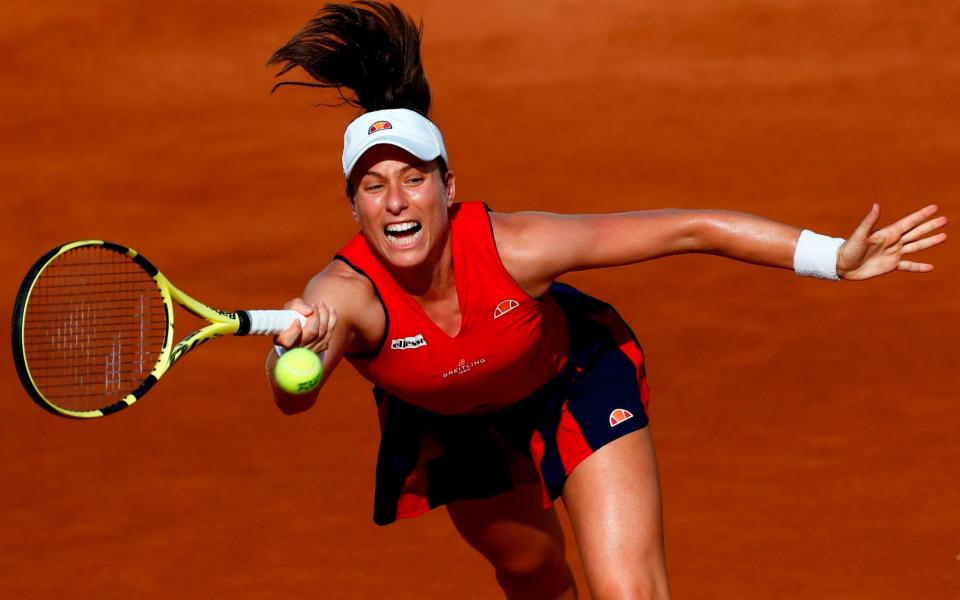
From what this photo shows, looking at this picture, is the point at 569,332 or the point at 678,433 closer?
the point at 569,332

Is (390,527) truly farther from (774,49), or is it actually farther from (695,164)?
(774,49)

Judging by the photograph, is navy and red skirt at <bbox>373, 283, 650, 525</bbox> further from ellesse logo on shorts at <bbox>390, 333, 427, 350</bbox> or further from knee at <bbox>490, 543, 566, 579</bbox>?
ellesse logo on shorts at <bbox>390, 333, 427, 350</bbox>

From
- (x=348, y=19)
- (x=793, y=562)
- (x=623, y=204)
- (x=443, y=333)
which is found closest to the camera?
(x=443, y=333)

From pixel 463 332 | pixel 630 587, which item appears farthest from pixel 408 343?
pixel 630 587

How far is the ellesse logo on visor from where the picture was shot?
4844 millimetres

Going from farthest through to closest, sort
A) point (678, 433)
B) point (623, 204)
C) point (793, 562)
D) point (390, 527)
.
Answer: point (623, 204) → point (678, 433) → point (390, 527) → point (793, 562)

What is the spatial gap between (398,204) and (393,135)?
8.2 inches

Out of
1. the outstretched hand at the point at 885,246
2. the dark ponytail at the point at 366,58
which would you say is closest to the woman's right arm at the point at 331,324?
the dark ponytail at the point at 366,58

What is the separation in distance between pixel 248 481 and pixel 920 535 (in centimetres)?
281

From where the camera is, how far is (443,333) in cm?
487

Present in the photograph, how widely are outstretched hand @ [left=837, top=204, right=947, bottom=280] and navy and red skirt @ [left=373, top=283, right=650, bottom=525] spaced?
805mm

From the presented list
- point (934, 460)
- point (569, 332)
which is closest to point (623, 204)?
point (934, 460)

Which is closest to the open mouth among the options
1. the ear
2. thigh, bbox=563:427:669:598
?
the ear

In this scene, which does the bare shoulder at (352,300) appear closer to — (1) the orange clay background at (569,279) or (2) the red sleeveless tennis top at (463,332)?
(2) the red sleeveless tennis top at (463,332)
